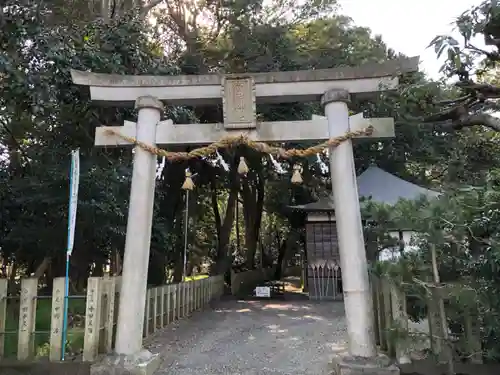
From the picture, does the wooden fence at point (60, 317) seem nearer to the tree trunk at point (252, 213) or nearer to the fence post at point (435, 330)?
the fence post at point (435, 330)

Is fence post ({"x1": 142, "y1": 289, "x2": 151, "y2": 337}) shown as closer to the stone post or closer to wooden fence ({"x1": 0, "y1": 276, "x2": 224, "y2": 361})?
wooden fence ({"x1": 0, "y1": 276, "x2": 224, "y2": 361})

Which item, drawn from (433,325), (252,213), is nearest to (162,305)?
(433,325)

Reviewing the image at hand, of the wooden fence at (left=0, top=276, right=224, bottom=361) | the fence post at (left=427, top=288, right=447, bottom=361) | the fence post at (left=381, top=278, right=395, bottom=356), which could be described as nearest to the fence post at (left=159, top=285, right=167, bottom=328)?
the wooden fence at (left=0, top=276, right=224, bottom=361)

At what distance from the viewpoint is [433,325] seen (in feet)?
14.3

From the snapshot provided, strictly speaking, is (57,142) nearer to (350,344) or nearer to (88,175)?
(88,175)

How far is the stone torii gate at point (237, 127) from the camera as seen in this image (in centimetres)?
485

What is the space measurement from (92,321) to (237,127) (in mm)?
2898

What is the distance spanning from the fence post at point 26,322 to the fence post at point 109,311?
80cm

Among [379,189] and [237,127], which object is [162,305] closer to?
[237,127]

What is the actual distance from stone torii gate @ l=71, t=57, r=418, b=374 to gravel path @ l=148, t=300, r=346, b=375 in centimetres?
74

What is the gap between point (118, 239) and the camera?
340 inches

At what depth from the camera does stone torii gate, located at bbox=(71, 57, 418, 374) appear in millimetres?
4848

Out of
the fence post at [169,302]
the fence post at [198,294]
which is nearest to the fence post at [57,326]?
the fence post at [169,302]

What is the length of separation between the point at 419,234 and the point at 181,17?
A: 37.6ft
